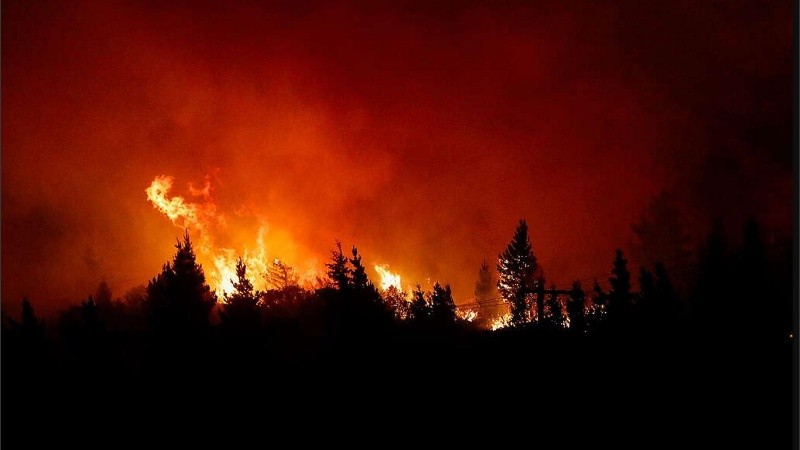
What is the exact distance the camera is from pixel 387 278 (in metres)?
99.9

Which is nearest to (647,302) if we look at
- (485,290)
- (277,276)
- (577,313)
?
(577,313)

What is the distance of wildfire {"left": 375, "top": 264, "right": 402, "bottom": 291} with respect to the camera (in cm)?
9688

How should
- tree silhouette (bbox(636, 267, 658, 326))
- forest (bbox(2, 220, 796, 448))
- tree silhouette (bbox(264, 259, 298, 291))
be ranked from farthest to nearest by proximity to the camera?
tree silhouette (bbox(264, 259, 298, 291)), tree silhouette (bbox(636, 267, 658, 326)), forest (bbox(2, 220, 796, 448))

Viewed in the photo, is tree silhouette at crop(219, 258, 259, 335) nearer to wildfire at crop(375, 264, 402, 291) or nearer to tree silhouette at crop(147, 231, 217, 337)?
tree silhouette at crop(147, 231, 217, 337)

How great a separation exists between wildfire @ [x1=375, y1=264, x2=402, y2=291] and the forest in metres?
60.1

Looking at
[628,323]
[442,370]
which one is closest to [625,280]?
[628,323]

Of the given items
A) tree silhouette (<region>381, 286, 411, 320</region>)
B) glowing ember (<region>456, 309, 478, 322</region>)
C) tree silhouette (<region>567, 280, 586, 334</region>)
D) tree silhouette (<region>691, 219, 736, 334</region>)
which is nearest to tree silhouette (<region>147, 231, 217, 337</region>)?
tree silhouette (<region>567, 280, 586, 334</region>)

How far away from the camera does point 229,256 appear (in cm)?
9969

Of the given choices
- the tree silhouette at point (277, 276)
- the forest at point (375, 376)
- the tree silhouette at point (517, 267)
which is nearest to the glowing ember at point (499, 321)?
the tree silhouette at point (517, 267)

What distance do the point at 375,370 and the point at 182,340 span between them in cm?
1059

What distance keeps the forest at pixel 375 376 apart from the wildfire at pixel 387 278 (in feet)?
197

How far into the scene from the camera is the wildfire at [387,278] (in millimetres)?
96875

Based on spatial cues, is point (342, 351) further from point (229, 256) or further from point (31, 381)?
point (229, 256)

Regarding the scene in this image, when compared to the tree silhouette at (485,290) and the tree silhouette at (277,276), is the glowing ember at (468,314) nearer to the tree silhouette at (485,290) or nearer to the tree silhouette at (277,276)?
the tree silhouette at (485,290)
